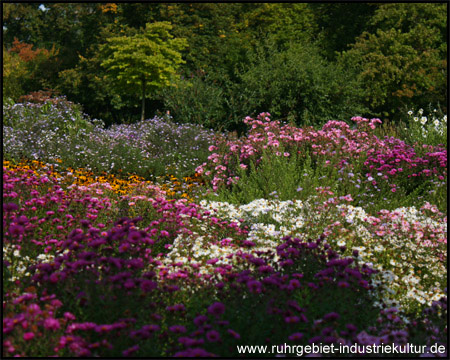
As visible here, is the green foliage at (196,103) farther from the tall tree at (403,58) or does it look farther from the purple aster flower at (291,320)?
the purple aster flower at (291,320)

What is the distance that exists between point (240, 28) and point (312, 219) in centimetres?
1880

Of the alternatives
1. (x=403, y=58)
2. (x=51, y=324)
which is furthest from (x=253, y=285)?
(x=403, y=58)

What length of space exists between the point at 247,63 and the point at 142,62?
4.87 meters

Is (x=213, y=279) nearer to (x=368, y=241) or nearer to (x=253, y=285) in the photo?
(x=253, y=285)

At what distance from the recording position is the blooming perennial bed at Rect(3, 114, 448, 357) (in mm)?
2770

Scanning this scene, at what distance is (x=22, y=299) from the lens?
2.88 metres

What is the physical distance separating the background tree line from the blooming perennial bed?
8.46m

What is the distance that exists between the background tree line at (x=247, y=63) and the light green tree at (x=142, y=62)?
0.05 meters

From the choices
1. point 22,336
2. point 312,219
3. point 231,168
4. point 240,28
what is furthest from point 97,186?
point 240,28

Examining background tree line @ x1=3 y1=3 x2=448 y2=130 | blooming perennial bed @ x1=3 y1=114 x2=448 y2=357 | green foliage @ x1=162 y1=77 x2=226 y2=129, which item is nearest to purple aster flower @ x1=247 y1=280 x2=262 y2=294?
blooming perennial bed @ x1=3 y1=114 x2=448 y2=357

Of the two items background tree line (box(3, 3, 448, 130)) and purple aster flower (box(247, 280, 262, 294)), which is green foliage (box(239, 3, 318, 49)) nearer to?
background tree line (box(3, 3, 448, 130))

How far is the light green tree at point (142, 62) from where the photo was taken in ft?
52.3

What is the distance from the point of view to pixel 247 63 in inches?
760

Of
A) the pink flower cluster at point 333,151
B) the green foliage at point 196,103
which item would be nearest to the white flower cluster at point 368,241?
the pink flower cluster at point 333,151
